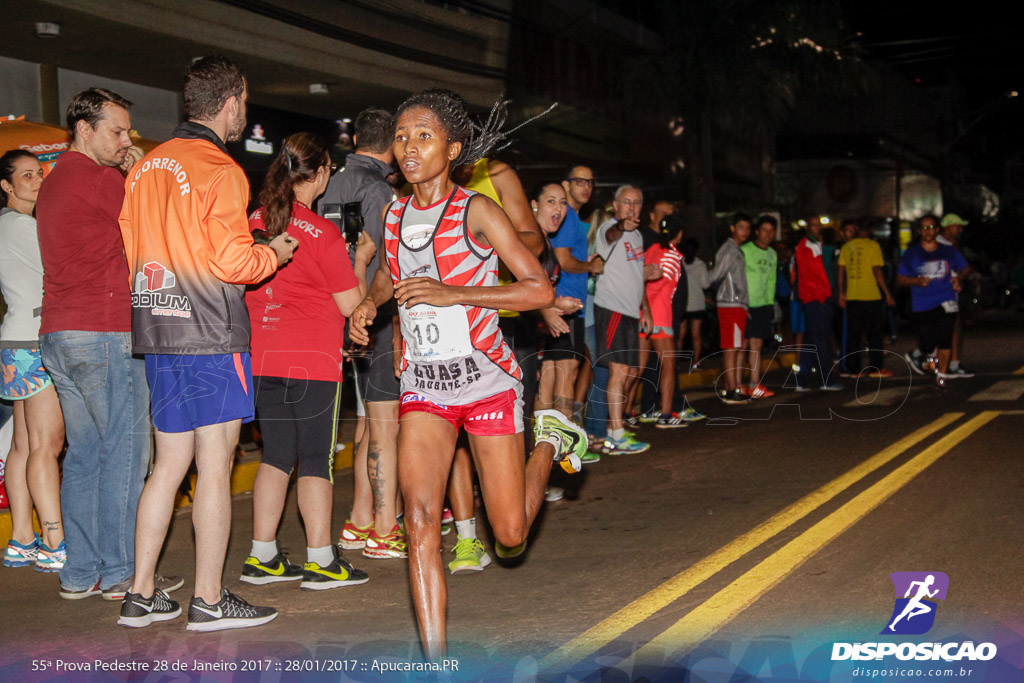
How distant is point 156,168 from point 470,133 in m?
1.34

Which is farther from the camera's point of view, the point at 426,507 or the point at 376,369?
the point at 376,369

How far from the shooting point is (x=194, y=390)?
15.0 feet

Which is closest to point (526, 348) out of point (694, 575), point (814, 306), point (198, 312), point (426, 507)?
point (694, 575)

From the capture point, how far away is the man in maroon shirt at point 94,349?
16.9 ft

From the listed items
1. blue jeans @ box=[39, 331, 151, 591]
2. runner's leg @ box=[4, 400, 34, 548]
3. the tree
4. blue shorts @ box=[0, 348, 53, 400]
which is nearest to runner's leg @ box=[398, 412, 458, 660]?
blue jeans @ box=[39, 331, 151, 591]

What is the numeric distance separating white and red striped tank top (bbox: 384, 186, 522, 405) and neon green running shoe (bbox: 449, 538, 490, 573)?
65.2 inches

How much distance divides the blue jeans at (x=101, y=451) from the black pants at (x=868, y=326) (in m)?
10.9

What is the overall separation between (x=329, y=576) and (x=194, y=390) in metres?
1.33

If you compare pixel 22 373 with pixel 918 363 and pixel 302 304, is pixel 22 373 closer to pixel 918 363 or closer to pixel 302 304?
pixel 302 304

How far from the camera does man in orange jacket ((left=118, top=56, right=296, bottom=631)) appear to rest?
4539mm

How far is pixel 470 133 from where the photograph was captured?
4.43m

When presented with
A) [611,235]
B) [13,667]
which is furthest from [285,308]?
[611,235]

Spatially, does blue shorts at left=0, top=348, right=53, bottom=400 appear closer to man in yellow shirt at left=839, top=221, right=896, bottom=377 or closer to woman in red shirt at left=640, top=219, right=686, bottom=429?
woman in red shirt at left=640, top=219, right=686, bottom=429

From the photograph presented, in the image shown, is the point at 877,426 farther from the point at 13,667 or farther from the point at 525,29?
the point at 525,29
